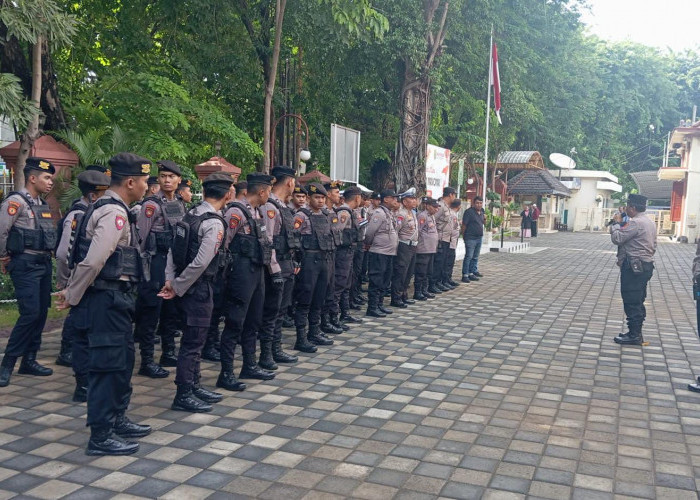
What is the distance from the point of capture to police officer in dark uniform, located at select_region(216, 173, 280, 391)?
553 cm

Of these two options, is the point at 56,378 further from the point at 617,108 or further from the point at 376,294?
the point at 617,108

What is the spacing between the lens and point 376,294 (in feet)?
31.7

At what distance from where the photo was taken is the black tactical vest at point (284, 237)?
6422mm

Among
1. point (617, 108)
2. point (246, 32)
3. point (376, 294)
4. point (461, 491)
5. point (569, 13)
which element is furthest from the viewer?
point (617, 108)

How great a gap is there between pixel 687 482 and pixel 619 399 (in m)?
1.79

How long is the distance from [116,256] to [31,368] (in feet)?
8.42

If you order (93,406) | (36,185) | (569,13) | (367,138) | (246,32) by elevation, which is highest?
(569,13)

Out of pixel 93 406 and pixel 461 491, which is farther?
pixel 93 406

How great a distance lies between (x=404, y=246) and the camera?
1030cm

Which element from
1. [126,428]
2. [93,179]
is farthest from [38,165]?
[126,428]

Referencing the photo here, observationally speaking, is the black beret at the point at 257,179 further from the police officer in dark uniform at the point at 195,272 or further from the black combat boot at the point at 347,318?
the black combat boot at the point at 347,318

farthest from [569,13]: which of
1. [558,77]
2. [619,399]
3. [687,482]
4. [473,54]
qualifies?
[687,482]

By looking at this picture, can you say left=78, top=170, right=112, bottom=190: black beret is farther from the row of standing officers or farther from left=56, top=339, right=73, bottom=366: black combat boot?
left=56, top=339, right=73, bottom=366: black combat boot

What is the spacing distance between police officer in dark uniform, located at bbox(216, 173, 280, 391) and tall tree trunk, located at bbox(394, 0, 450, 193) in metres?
10.1
